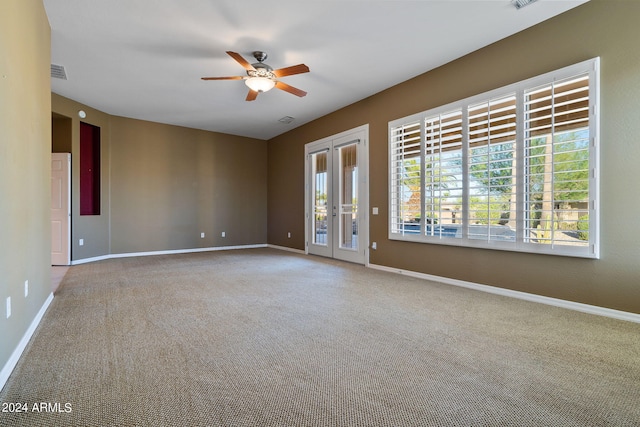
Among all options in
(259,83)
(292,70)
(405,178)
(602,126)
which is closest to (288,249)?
(405,178)

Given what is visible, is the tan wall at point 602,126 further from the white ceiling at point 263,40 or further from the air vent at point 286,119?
the air vent at point 286,119

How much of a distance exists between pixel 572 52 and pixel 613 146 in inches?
40.8

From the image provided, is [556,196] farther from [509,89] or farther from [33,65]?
[33,65]

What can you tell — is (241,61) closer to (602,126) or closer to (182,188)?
(602,126)

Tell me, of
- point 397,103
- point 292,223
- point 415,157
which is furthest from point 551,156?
point 292,223

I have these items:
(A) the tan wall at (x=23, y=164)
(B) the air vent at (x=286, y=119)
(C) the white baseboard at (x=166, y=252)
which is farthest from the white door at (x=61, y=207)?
Result: (B) the air vent at (x=286, y=119)

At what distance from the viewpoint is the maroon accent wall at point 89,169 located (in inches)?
239

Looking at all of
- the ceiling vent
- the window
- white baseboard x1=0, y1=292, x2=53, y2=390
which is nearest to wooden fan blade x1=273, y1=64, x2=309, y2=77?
the window

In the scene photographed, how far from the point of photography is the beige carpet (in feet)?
4.89

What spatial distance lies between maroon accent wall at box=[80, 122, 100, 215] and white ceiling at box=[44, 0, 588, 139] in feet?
2.94

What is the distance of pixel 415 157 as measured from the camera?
4684mm

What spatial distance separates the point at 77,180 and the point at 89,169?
53 centimetres

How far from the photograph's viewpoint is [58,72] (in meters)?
4.47

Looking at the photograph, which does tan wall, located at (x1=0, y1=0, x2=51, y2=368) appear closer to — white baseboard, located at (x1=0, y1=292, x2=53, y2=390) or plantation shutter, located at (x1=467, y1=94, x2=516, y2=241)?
white baseboard, located at (x1=0, y1=292, x2=53, y2=390)
